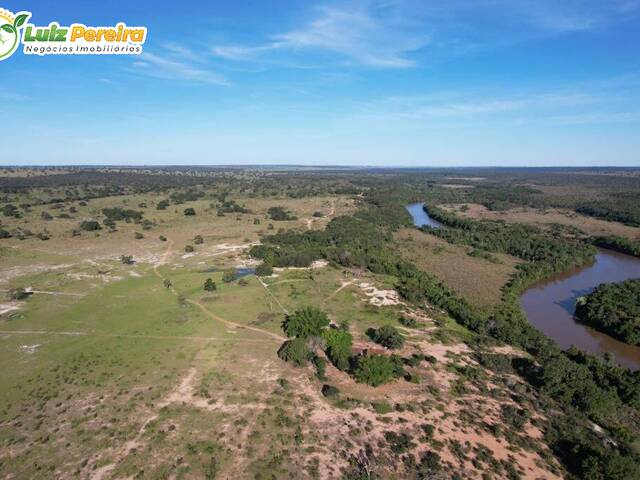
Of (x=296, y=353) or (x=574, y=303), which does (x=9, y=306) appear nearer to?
(x=296, y=353)

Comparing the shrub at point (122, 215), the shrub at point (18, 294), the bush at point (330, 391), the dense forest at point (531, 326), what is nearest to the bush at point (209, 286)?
the dense forest at point (531, 326)

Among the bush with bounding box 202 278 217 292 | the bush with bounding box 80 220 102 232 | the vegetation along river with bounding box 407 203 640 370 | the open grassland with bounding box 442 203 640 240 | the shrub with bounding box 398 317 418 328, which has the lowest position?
the vegetation along river with bounding box 407 203 640 370

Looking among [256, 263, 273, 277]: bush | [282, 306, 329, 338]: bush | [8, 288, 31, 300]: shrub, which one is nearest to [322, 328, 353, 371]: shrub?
[282, 306, 329, 338]: bush

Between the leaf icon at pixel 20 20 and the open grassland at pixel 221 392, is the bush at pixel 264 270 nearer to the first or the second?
the open grassland at pixel 221 392

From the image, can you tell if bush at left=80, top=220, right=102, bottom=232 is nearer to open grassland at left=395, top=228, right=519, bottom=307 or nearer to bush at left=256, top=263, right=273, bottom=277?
bush at left=256, top=263, right=273, bottom=277

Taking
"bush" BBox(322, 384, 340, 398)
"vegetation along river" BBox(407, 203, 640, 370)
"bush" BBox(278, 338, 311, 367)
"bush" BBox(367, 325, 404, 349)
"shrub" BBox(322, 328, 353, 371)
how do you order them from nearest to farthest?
"bush" BBox(322, 384, 340, 398) → "shrub" BBox(322, 328, 353, 371) → "bush" BBox(278, 338, 311, 367) → "bush" BBox(367, 325, 404, 349) → "vegetation along river" BBox(407, 203, 640, 370)

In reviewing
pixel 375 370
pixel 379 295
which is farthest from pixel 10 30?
pixel 379 295

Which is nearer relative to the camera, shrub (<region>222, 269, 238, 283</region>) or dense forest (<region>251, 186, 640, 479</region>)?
dense forest (<region>251, 186, 640, 479</region>)
